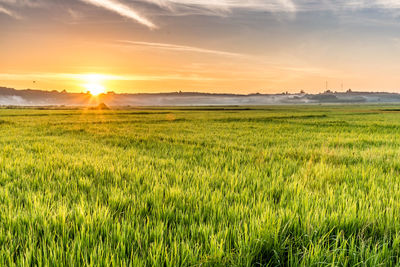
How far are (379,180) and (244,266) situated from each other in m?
4.24

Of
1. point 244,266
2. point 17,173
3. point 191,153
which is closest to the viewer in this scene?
point 244,266

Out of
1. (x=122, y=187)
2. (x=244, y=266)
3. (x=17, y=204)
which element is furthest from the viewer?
(x=122, y=187)

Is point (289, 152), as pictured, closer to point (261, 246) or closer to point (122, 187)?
point (122, 187)

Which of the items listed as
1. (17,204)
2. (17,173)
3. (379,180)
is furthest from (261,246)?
(17,173)

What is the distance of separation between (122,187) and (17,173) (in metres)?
2.59

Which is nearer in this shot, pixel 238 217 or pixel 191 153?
pixel 238 217

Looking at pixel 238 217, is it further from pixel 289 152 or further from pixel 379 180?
pixel 289 152

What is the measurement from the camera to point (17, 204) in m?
3.21

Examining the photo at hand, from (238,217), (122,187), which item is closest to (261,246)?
(238,217)

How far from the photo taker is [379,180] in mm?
4707

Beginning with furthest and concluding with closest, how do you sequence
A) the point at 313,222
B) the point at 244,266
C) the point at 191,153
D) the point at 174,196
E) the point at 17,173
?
the point at 191,153 → the point at 17,173 → the point at 174,196 → the point at 313,222 → the point at 244,266

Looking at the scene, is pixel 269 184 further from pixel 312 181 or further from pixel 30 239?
pixel 30 239

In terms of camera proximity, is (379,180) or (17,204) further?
(379,180)

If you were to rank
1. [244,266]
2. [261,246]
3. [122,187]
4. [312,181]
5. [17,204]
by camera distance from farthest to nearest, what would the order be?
[312,181], [122,187], [17,204], [261,246], [244,266]
